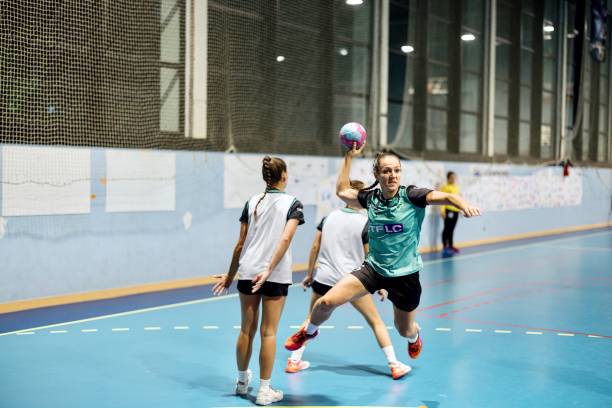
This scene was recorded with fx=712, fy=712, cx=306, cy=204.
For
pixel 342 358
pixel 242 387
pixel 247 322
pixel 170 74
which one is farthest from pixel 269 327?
pixel 170 74

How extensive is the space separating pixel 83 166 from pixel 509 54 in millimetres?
14812

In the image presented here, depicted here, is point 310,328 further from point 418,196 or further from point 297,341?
point 418,196

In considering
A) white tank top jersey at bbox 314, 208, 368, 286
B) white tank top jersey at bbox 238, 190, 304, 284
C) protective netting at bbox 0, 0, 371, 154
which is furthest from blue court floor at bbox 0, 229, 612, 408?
protective netting at bbox 0, 0, 371, 154

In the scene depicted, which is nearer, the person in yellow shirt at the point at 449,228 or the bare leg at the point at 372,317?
the bare leg at the point at 372,317

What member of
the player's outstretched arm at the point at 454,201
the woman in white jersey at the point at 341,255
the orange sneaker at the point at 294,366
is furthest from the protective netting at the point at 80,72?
the player's outstretched arm at the point at 454,201

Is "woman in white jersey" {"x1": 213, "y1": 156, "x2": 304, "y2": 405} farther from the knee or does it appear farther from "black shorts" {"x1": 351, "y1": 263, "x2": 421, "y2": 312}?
"black shorts" {"x1": 351, "y1": 263, "x2": 421, "y2": 312}

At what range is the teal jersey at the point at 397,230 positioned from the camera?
5.08m

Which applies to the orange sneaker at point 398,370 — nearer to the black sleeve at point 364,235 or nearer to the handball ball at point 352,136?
the black sleeve at point 364,235

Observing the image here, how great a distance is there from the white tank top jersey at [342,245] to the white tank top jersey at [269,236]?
3.25 ft

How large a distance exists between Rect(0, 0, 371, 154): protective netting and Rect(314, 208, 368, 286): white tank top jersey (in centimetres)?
463

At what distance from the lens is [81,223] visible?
9.09 metres

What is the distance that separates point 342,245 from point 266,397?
5.04 ft

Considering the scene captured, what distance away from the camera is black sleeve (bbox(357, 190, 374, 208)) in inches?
209

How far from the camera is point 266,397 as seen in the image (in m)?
4.88
